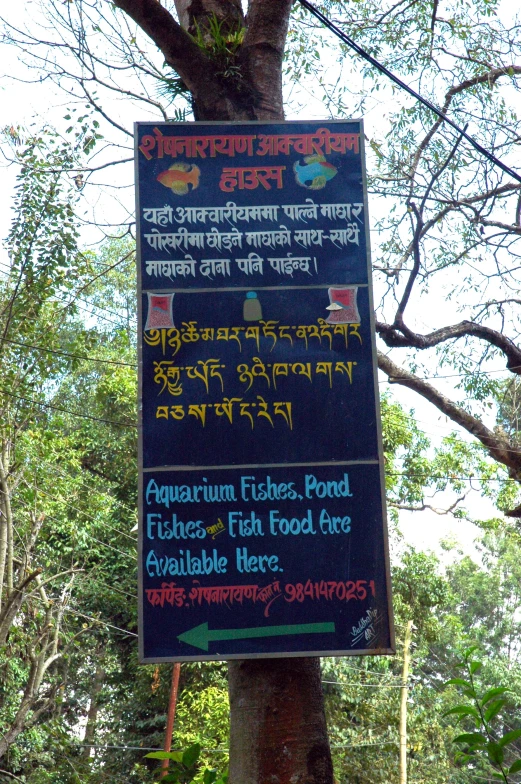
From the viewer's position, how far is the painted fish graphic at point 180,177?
3445 millimetres

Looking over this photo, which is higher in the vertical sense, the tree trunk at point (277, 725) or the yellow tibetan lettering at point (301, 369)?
the yellow tibetan lettering at point (301, 369)

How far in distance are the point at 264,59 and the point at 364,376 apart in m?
1.85

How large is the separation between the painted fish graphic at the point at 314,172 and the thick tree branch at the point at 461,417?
570 centimetres

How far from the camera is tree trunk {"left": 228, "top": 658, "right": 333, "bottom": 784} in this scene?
9.08 feet

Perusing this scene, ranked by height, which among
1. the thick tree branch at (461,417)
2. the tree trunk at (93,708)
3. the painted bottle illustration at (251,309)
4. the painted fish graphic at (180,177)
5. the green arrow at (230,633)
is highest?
the thick tree branch at (461,417)

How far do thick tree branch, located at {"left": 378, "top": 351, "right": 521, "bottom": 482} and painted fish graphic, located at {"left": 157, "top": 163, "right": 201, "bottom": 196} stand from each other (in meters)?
5.86

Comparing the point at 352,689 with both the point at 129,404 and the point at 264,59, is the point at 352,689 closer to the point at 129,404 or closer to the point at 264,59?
the point at 129,404

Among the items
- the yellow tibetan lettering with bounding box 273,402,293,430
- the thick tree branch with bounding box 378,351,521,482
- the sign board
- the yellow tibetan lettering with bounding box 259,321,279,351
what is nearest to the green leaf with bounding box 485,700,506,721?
the sign board

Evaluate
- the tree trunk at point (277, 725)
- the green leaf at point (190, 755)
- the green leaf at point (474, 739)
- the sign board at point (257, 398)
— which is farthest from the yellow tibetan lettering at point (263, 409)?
the green leaf at point (474, 739)

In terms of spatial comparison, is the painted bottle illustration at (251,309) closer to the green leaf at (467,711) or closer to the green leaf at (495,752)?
the green leaf at (467,711)

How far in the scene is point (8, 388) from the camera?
9.23 m

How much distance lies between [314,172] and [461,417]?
6.24 metres

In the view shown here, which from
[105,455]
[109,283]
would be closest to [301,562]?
[105,455]

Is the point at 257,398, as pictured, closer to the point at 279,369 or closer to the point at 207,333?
the point at 279,369
